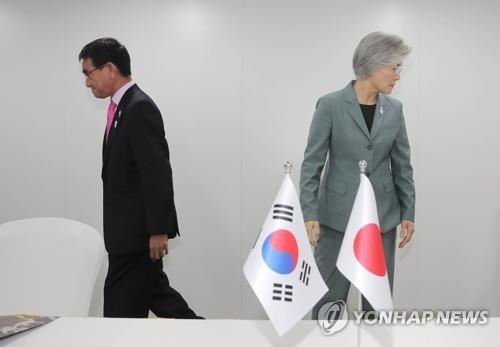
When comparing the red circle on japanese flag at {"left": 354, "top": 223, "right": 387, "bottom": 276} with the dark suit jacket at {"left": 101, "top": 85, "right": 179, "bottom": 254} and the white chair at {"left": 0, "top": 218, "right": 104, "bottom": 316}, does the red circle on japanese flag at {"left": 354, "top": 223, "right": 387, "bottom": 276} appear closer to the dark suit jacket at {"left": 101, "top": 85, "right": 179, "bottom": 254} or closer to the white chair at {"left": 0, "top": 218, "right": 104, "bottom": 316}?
the white chair at {"left": 0, "top": 218, "right": 104, "bottom": 316}

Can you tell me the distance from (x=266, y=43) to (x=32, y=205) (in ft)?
5.83

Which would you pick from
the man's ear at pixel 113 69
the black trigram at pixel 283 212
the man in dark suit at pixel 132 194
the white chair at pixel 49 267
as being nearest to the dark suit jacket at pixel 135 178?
the man in dark suit at pixel 132 194

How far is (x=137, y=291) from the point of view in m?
2.52

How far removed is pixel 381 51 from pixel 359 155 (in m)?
0.42

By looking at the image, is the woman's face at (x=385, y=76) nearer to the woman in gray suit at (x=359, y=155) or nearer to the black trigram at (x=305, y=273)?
the woman in gray suit at (x=359, y=155)

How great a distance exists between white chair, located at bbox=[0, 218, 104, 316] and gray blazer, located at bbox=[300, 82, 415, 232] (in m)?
0.87

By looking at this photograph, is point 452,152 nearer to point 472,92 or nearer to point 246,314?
point 472,92

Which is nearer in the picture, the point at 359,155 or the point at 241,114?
the point at 359,155

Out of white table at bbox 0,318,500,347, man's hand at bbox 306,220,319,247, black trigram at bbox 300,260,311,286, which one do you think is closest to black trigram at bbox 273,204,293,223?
black trigram at bbox 300,260,311,286

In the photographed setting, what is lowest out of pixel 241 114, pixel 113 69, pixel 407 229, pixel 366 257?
pixel 407 229

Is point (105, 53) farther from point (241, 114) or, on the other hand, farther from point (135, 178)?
point (241, 114)

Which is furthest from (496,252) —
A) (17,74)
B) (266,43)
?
(17,74)

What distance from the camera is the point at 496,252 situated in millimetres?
3488

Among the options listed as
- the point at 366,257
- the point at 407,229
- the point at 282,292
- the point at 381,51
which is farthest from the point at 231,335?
the point at 381,51
